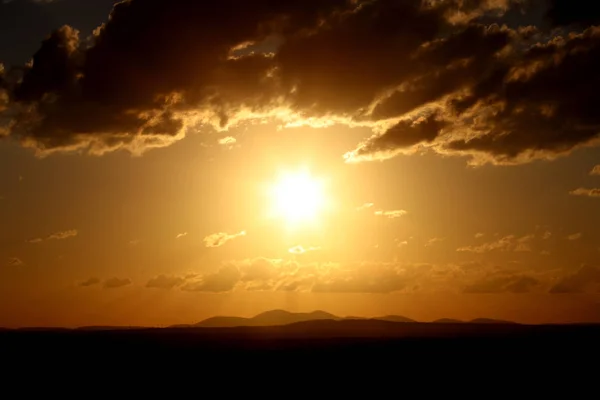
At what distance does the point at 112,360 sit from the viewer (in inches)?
2825

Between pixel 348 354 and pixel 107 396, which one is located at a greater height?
pixel 348 354

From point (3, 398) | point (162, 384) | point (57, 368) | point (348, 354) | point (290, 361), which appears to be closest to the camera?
point (3, 398)

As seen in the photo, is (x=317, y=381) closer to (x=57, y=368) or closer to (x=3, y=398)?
(x=3, y=398)

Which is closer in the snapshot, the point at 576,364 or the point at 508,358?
the point at 576,364

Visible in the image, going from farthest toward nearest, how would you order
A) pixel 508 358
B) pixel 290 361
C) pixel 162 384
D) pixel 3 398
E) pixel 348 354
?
pixel 348 354
pixel 508 358
pixel 290 361
pixel 162 384
pixel 3 398

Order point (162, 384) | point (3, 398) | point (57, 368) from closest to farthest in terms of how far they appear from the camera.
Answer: point (3, 398)
point (162, 384)
point (57, 368)

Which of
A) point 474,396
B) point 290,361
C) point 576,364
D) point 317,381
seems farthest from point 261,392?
point 576,364

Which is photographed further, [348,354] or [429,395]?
[348,354]

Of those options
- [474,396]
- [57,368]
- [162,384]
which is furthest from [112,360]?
[474,396]

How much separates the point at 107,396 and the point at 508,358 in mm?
45320

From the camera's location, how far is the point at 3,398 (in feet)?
144

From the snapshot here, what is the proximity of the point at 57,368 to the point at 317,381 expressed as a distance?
2612 cm

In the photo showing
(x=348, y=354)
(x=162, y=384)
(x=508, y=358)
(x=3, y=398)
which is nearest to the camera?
(x=3, y=398)

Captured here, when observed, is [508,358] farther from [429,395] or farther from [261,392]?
[261,392]
